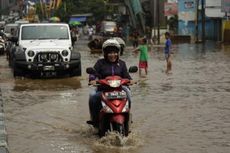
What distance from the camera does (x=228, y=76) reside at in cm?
2036

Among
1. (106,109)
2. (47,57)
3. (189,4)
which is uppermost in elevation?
(189,4)

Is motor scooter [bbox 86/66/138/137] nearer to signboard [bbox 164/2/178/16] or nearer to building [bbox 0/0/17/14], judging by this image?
signboard [bbox 164/2/178/16]

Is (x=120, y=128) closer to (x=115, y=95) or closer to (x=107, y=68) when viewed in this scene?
(x=115, y=95)

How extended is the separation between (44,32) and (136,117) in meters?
9.79

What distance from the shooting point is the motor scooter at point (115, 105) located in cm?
898

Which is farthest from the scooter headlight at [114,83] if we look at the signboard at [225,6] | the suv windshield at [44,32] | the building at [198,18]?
the building at [198,18]

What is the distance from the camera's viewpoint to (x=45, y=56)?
19.3 meters

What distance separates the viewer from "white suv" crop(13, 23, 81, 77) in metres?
19.3

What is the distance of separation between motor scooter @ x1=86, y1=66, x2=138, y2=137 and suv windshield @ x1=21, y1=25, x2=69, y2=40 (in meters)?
11.9

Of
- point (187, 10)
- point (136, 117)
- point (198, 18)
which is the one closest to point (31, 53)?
point (136, 117)

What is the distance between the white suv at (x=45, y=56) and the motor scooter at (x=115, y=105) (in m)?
10.2

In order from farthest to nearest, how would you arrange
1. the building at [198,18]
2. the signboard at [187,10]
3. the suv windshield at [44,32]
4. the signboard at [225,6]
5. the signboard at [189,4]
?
the signboard at [187,10] < the signboard at [189,4] < the building at [198,18] < the signboard at [225,6] < the suv windshield at [44,32]

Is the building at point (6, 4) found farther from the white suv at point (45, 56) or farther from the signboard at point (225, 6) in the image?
the white suv at point (45, 56)

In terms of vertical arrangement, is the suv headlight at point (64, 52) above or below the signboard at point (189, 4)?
below
